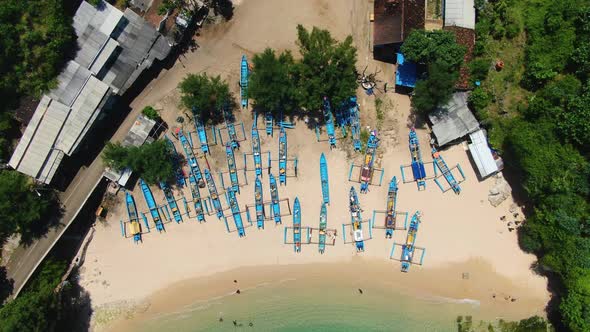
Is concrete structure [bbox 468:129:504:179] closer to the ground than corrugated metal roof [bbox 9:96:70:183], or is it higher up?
higher up

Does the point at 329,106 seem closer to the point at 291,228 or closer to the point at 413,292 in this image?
the point at 291,228

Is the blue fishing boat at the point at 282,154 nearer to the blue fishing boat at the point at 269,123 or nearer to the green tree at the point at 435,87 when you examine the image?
the blue fishing boat at the point at 269,123

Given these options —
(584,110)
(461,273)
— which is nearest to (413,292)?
(461,273)

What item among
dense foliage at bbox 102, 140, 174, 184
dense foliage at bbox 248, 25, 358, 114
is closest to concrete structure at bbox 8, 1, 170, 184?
dense foliage at bbox 102, 140, 174, 184

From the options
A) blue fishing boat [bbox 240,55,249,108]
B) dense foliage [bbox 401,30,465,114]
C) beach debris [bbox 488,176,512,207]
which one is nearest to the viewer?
dense foliage [bbox 401,30,465,114]

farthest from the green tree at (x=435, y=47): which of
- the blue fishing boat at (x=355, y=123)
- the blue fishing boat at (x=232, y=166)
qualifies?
the blue fishing boat at (x=232, y=166)

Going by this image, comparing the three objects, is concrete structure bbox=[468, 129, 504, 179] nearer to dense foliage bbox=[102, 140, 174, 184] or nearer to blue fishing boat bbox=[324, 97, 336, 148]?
blue fishing boat bbox=[324, 97, 336, 148]
